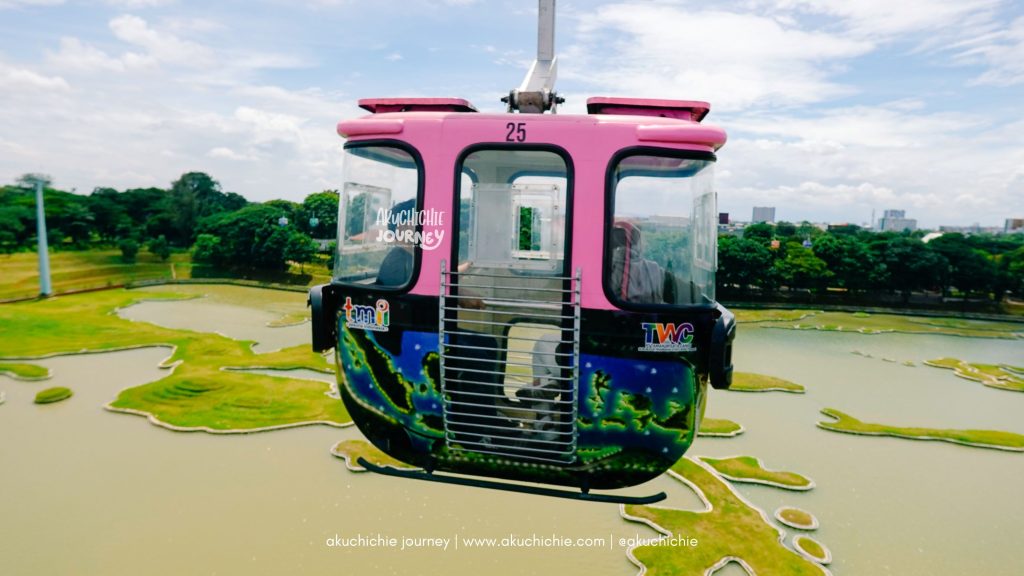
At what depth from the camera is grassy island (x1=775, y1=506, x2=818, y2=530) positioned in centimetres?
1484

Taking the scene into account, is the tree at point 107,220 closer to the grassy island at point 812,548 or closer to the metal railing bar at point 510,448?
the grassy island at point 812,548

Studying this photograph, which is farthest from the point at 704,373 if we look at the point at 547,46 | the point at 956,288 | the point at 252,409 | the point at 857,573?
the point at 956,288

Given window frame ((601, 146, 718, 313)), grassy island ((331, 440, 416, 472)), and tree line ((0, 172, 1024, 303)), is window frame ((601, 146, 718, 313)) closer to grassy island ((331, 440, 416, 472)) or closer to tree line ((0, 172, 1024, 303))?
grassy island ((331, 440, 416, 472))

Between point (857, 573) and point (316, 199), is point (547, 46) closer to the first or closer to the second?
point (857, 573)

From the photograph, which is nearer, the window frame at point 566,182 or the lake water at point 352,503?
the window frame at point 566,182

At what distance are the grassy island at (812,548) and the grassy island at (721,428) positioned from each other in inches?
224

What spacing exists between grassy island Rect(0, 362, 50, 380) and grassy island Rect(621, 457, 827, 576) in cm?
2318

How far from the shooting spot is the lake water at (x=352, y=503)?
13.3 meters

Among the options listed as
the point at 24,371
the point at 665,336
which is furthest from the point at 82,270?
the point at 665,336

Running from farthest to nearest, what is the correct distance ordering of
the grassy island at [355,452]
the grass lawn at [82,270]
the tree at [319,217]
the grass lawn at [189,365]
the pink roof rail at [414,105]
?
the tree at [319,217], the grass lawn at [82,270], the grass lawn at [189,365], the grassy island at [355,452], the pink roof rail at [414,105]

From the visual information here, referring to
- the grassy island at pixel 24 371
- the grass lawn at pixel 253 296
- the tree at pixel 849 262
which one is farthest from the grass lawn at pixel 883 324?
the grassy island at pixel 24 371

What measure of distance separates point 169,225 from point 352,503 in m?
45.6

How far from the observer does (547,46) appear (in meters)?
5.50

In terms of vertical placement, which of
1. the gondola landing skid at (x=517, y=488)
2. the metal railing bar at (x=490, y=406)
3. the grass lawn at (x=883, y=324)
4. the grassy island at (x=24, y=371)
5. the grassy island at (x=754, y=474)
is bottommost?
the grassy island at (x=754, y=474)
